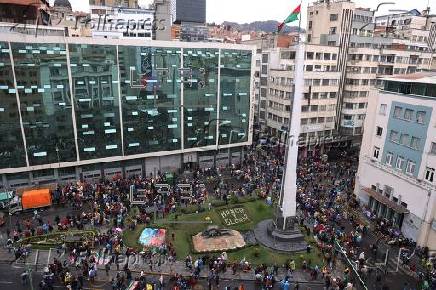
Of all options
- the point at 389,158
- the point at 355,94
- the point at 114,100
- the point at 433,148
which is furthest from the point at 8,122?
the point at 355,94

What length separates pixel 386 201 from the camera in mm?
41125

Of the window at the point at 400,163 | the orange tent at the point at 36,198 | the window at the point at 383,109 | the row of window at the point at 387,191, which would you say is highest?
the window at the point at 383,109

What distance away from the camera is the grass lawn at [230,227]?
1337 inches

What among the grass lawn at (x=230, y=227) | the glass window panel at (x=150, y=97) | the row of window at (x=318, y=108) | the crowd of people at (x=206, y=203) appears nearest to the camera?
the crowd of people at (x=206, y=203)

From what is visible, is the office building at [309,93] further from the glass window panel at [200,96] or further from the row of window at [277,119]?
the glass window panel at [200,96]

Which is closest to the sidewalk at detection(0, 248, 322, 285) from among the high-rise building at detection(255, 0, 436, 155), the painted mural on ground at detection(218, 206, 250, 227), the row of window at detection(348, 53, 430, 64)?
the painted mural on ground at detection(218, 206, 250, 227)

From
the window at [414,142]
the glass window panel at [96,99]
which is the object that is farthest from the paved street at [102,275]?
the window at [414,142]

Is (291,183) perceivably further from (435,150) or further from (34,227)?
(34,227)

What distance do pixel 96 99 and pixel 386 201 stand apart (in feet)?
116

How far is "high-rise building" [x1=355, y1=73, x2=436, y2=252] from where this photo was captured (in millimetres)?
36719

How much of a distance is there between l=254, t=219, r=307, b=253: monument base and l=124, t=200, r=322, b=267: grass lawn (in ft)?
2.16

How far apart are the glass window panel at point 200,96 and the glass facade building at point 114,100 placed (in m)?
0.14

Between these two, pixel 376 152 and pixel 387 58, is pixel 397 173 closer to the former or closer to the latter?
pixel 376 152

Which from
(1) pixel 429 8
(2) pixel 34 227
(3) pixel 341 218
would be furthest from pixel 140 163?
(1) pixel 429 8
